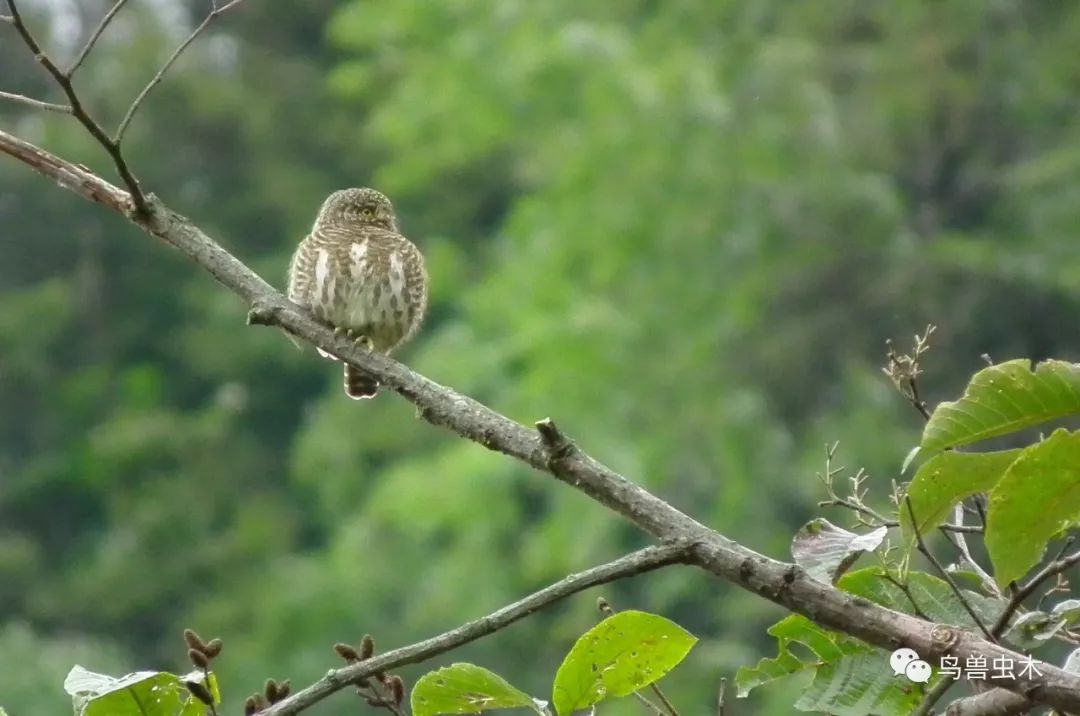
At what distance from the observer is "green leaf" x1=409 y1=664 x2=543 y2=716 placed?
230cm

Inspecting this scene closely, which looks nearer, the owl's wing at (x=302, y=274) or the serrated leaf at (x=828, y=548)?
the serrated leaf at (x=828, y=548)

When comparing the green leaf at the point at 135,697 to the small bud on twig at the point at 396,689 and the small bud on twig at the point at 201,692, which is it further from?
the small bud on twig at the point at 396,689

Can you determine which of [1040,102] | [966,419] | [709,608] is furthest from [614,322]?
[966,419]

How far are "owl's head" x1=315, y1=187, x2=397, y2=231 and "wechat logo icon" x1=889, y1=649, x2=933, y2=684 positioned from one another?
3.43m

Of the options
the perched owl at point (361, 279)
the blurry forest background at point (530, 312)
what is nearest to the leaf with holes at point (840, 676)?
the perched owl at point (361, 279)

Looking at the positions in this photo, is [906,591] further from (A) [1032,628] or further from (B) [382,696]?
(B) [382,696]

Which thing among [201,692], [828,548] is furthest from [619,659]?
[201,692]

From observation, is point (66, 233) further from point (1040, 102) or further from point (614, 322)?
point (1040, 102)

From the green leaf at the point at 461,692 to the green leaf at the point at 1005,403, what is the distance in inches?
23.2

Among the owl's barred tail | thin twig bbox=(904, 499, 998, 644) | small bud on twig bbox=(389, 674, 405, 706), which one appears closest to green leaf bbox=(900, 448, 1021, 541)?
thin twig bbox=(904, 499, 998, 644)

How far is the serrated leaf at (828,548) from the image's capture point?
7.48ft

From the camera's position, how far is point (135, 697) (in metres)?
2.33

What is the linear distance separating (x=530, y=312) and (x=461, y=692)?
17.6 metres

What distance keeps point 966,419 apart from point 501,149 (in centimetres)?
2315
